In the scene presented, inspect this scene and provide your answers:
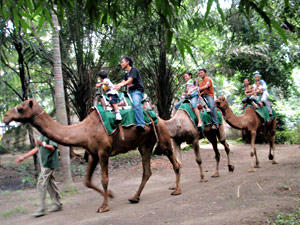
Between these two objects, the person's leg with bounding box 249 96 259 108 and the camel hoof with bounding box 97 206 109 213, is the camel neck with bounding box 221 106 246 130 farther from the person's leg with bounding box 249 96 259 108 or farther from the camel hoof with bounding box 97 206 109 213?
the camel hoof with bounding box 97 206 109 213

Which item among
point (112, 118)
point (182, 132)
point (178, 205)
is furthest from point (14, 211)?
point (182, 132)

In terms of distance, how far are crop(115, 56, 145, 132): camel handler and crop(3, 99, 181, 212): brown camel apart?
0.22 metres

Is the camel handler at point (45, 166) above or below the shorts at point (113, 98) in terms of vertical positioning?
below

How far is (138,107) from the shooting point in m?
6.43

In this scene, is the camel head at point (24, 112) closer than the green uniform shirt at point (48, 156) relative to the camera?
Yes

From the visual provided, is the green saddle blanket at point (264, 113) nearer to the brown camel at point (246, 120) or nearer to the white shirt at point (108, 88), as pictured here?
the brown camel at point (246, 120)

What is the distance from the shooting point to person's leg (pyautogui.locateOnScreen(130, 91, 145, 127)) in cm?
634

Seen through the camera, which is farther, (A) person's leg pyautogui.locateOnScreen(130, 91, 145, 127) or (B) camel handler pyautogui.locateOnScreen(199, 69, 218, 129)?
(B) camel handler pyautogui.locateOnScreen(199, 69, 218, 129)

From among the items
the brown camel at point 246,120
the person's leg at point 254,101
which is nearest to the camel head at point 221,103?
the brown camel at point 246,120

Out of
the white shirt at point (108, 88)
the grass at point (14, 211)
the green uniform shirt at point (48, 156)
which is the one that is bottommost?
the grass at point (14, 211)

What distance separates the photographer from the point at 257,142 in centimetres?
1880

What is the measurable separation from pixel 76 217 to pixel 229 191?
305 centimetres

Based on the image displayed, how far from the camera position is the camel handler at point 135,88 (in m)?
6.35

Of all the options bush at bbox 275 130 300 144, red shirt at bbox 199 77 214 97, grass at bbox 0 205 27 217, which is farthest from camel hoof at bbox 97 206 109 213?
bush at bbox 275 130 300 144
